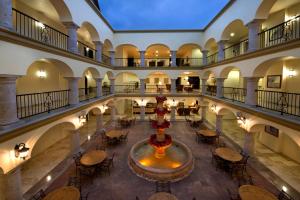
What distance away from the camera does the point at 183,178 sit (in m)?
9.36

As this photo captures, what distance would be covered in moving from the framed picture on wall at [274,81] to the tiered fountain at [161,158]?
28.3 feet

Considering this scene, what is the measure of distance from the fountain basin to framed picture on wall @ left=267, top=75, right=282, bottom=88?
849 centimetres

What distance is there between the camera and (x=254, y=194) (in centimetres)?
696

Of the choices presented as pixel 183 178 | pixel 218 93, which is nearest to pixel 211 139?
pixel 218 93

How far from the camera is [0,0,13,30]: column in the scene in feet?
19.3

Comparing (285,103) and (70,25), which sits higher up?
(70,25)

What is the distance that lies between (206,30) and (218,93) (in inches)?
331

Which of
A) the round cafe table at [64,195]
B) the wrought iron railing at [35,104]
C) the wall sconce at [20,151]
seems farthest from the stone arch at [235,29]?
the wall sconce at [20,151]

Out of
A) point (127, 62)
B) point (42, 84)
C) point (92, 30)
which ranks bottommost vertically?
point (42, 84)

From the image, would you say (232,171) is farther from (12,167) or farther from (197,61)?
(197,61)

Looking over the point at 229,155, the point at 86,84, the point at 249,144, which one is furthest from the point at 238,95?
the point at 86,84

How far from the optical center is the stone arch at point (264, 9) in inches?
375

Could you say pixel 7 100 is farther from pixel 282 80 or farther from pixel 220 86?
pixel 282 80

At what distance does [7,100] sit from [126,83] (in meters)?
21.7
